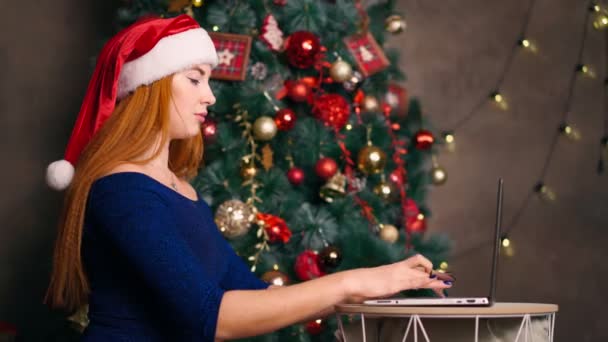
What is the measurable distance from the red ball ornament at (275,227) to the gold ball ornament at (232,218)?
0.19 feet

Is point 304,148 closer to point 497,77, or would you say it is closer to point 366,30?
point 366,30

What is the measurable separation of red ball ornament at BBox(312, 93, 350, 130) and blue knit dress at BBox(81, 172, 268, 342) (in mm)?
909

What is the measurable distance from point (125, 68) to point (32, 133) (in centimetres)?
126

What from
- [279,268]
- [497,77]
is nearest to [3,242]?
[279,268]

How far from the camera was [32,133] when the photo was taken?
9.47 feet

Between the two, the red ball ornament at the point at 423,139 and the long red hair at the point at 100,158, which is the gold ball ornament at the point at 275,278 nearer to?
the long red hair at the point at 100,158

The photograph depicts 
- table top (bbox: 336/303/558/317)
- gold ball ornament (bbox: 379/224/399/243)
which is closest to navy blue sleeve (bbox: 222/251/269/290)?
table top (bbox: 336/303/558/317)

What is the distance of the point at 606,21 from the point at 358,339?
220 centimetres

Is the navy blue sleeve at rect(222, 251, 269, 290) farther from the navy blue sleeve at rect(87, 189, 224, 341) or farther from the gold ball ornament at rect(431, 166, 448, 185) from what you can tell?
the gold ball ornament at rect(431, 166, 448, 185)

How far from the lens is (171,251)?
144 cm

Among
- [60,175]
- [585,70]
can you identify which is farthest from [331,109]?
[585,70]

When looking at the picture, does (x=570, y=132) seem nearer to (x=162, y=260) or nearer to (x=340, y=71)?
(x=340, y=71)

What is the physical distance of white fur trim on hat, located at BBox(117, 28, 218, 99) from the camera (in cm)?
176

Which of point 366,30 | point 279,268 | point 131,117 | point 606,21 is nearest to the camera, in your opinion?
point 131,117
